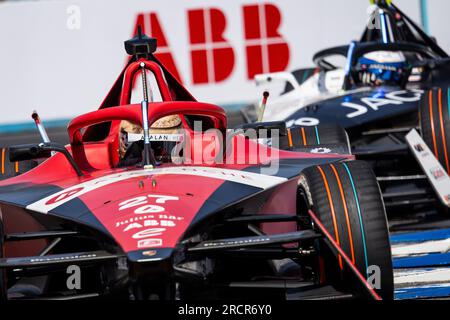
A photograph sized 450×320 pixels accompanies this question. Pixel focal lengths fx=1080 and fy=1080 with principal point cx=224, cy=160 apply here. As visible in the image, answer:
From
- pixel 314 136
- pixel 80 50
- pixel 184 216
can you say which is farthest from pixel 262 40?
pixel 184 216

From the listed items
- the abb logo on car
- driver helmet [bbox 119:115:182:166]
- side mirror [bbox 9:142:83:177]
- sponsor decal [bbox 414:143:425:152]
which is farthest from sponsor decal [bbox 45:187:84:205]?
the abb logo on car

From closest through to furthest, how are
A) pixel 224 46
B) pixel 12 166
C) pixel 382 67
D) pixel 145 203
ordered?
pixel 145 203
pixel 12 166
pixel 382 67
pixel 224 46

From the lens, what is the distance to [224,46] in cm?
1302

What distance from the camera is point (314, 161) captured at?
5777 millimetres

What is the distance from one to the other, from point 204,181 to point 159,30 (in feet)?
27.9

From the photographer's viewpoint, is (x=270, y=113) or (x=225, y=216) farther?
(x=270, y=113)

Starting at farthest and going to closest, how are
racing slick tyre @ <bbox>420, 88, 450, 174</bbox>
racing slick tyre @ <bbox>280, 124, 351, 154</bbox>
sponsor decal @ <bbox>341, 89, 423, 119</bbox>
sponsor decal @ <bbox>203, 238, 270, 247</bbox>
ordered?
sponsor decal @ <bbox>341, 89, 423, 119</bbox>, racing slick tyre @ <bbox>420, 88, 450, 174</bbox>, racing slick tyre @ <bbox>280, 124, 351, 154</bbox>, sponsor decal @ <bbox>203, 238, 270, 247</bbox>

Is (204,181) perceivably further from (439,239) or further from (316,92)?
(316,92)

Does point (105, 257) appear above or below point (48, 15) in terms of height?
below

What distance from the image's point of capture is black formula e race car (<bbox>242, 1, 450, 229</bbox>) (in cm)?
751

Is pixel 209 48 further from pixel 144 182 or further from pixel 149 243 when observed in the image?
pixel 149 243

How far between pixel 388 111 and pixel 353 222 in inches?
147

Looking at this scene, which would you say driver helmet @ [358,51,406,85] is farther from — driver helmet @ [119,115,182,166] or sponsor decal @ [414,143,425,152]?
driver helmet @ [119,115,182,166]
